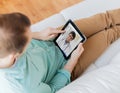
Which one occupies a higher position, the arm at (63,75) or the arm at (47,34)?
the arm at (47,34)

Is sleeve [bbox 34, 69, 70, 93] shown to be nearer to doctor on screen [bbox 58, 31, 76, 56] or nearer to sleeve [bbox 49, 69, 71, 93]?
sleeve [bbox 49, 69, 71, 93]

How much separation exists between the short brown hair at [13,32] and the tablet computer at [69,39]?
393mm

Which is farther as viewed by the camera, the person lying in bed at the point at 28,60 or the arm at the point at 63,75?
the arm at the point at 63,75

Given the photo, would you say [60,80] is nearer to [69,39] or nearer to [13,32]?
[69,39]

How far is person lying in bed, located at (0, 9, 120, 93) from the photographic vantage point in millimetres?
891

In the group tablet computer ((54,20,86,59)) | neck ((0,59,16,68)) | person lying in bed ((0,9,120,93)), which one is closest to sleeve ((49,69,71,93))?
person lying in bed ((0,9,120,93))

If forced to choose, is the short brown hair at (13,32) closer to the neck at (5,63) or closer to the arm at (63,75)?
the neck at (5,63)

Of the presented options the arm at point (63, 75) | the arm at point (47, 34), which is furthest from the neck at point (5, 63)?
the arm at point (47, 34)

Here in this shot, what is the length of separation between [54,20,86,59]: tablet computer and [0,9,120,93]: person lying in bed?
0.03m

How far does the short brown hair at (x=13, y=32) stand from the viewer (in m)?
0.87

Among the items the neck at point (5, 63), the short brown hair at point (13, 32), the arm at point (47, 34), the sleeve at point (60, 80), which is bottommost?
the sleeve at point (60, 80)

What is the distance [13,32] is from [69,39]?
0.46 metres

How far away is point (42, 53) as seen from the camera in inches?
48.6

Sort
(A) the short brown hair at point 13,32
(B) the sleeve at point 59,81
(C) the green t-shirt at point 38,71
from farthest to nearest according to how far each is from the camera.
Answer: (B) the sleeve at point 59,81, (C) the green t-shirt at point 38,71, (A) the short brown hair at point 13,32
